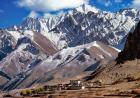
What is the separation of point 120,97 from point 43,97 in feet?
172

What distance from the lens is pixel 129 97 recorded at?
116m

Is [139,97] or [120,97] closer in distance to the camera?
[139,97]

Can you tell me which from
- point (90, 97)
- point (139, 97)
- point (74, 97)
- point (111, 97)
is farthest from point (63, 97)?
point (139, 97)

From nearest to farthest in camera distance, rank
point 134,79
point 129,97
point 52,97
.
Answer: point 129,97 < point 52,97 < point 134,79

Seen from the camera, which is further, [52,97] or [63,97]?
[52,97]

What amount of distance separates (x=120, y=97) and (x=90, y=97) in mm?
13377

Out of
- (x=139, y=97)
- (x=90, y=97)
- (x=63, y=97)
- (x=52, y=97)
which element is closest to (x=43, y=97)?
(x=52, y=97)

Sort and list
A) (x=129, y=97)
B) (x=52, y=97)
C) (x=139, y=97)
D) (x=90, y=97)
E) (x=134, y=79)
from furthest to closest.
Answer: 1. (x=134, y=79)
2. (x=52, y=97)
3. (x=90, y=97)
4. (x=129, y=97)
5. (x=139, y=97)

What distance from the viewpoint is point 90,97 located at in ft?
432

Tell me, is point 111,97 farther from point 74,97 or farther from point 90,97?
point 74,97

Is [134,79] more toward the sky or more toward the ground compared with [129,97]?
more toward the sky

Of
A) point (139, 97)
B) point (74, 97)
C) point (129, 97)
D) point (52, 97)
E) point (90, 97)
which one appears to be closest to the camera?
point (139, 97)

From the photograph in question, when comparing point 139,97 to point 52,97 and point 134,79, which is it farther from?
point 134,79

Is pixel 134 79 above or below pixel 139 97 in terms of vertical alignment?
above
